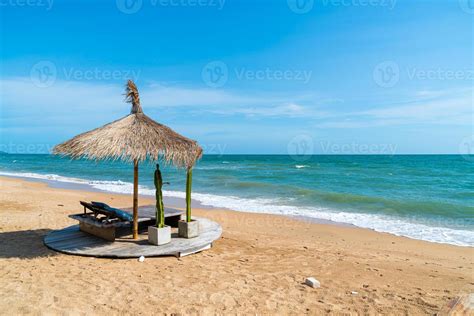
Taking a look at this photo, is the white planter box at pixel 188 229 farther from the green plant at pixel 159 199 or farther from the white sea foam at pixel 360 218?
the white sea foam at pixel 360 218

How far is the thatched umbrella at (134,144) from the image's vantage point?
609 centimetres

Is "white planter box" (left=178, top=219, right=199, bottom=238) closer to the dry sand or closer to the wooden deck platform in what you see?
the wooden deck platform

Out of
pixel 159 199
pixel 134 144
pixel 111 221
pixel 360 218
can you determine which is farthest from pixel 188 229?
pixel 360 218

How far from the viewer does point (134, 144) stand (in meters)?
6.20

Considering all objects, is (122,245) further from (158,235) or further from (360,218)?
(360,218)

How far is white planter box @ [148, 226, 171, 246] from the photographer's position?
6395 mm

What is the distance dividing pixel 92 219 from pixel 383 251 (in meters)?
6.82

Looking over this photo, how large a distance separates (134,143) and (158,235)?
189 centimetres

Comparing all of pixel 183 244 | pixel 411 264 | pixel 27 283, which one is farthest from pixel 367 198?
pixel 27 283

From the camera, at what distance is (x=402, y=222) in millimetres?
11539

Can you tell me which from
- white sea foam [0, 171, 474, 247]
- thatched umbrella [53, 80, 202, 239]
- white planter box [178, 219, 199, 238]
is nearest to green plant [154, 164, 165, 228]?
thatched umbrella [53, 80, 202, 239]

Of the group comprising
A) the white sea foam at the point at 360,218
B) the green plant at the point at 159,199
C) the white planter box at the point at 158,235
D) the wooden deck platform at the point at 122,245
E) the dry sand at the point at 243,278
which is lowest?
the white sea foam at the point at 360,218

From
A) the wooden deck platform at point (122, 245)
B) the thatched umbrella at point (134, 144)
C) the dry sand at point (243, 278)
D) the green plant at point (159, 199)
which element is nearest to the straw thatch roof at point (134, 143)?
the thatched umbrella at point (134, 144)

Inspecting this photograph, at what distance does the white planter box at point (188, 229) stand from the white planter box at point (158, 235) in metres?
0.43
